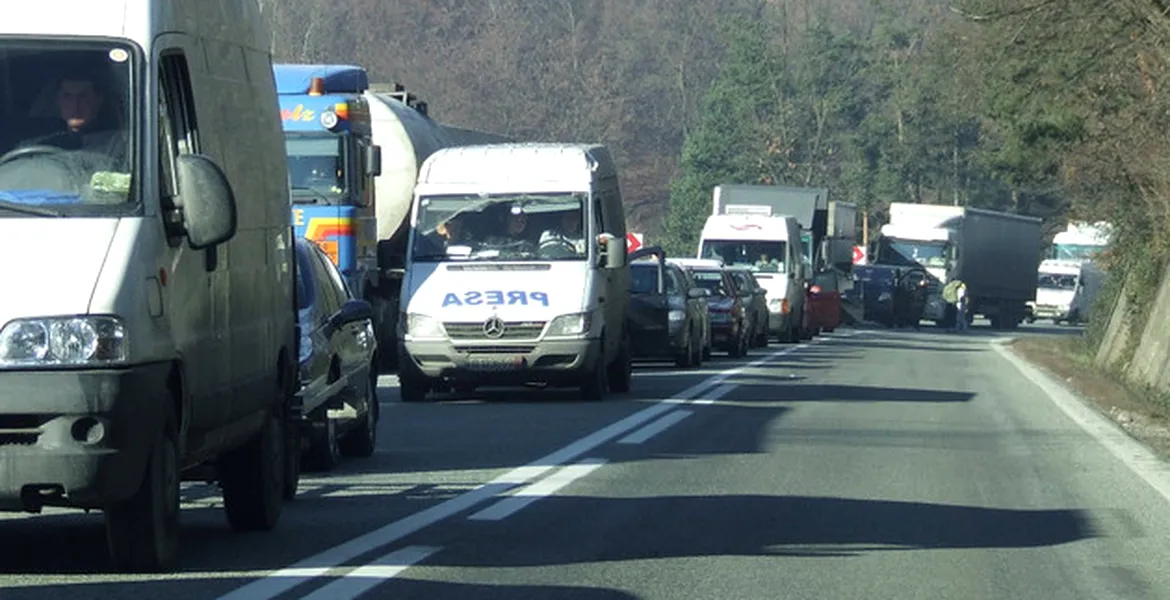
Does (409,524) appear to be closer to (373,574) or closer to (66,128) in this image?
(373,574)

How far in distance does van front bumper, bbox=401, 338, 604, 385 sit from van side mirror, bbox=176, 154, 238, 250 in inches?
524

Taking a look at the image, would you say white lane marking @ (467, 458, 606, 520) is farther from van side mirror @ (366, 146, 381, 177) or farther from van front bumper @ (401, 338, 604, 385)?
van side mirror @ (366, 146, 381, 177)

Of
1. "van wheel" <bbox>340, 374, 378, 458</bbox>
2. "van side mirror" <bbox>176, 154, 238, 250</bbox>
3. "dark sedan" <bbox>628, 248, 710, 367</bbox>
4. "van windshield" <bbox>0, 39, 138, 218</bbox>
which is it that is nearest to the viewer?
"van windshield" <bbox>0, 39, 138, 218</bbox>

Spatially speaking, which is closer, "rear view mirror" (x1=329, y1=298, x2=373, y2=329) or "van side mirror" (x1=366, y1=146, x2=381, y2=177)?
"rear view mirror" (x1=329, y1=298, x2=373, y2=329)

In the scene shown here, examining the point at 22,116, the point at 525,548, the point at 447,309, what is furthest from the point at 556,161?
the point at 22,116

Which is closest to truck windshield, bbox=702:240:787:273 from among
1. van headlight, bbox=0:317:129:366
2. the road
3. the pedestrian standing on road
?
the pedestrian standing on road

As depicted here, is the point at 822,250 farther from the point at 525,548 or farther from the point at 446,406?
the point at 525,548

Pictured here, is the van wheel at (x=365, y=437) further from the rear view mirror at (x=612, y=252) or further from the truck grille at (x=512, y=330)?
the rear view mirror at (x=612, y=252)

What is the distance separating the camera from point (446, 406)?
74.5 feet

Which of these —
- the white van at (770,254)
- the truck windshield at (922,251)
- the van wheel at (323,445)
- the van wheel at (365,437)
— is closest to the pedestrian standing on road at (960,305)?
the truck windshield at (922,251)

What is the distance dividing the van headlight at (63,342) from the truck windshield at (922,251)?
6863 cm

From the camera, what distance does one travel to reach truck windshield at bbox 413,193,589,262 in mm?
23203

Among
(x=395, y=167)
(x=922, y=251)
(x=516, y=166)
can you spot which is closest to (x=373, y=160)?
(x=395, y=167)

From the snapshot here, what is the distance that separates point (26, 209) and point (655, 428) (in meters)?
10.9
